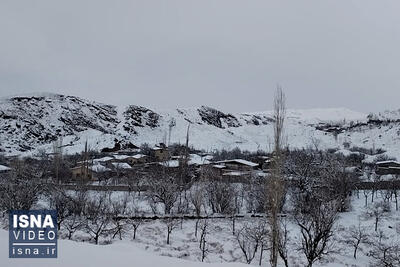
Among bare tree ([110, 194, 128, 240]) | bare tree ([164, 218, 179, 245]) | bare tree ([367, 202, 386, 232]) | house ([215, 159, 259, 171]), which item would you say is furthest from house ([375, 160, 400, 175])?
bare tree ([110, 194, 128, 240])

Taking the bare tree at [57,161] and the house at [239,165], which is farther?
the house at [239,165]

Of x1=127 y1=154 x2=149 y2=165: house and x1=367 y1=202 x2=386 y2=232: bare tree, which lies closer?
x1=367 y1=202 x2=386 y2=232: bare tree

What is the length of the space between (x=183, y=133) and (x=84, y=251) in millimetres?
121268

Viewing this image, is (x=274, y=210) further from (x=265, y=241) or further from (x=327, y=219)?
(x=265, y=241)

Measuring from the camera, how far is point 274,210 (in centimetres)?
1446

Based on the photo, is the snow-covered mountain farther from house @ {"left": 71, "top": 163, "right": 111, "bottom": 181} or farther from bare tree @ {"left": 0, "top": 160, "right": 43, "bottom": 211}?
bare tree @ {"left": 0, "top": 160, "right": 43, "bottom": 211}

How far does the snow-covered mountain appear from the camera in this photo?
103938 millimetres

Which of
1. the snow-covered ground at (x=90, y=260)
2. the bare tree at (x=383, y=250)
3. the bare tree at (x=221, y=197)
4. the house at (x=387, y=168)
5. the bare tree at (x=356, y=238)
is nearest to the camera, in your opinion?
the snow-covered ground at (x=90, y=260)

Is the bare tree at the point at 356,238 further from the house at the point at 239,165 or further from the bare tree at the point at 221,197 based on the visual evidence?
the house at the point at 239,165

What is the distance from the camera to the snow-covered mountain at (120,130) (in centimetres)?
10394

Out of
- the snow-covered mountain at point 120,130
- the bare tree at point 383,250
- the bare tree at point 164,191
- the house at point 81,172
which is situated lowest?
the bare tree at point 383,250

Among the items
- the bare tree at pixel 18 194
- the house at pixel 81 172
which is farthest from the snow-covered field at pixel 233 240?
the house at pixel 81 172

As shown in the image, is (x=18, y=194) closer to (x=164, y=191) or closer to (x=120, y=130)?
(x=164, y=191)

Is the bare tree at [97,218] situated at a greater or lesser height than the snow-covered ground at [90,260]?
lesser
